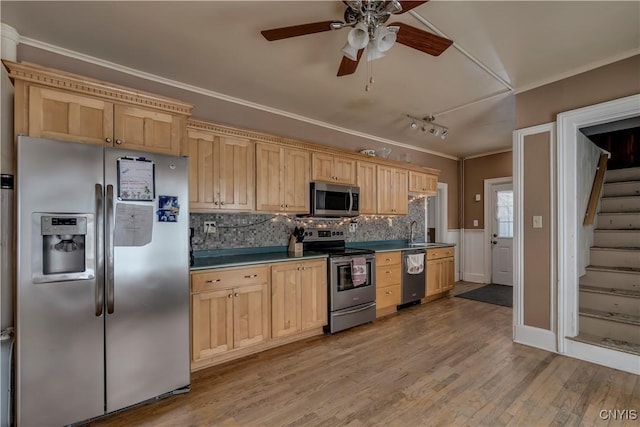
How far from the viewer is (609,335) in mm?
2871

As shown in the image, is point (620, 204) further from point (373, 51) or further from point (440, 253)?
point (373, 51)

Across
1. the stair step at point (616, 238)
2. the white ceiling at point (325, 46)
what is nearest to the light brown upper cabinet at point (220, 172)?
the white ceiling at point (325, 46)

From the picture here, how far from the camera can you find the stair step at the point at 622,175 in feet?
12.6

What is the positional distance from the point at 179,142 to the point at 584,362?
4.07 m

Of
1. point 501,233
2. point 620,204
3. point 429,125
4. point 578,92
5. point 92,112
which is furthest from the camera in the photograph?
point 501,233

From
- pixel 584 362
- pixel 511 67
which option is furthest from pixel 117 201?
pixel 584 362

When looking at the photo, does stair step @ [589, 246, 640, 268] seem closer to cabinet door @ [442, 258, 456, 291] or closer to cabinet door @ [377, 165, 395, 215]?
cabinet door @ [442, 258, 456, 291]

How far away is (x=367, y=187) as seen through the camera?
439 cm

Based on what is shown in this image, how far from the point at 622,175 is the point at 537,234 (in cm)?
209

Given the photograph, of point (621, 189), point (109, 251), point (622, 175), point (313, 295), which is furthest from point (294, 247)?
point (622, 175)

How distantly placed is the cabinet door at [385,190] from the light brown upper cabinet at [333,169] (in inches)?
22.5

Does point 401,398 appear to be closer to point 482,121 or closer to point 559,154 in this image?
point 559,154

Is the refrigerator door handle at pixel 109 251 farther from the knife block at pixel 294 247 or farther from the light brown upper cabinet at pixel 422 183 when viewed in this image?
the light brown upper cabinet at pixel 422 183

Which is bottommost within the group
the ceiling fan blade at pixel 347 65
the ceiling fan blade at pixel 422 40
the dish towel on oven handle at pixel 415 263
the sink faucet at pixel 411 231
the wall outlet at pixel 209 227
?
the dish towel on oven handle at pixel 415 263
